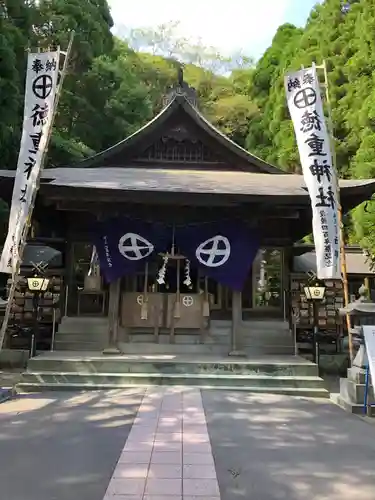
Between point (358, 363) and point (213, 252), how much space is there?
408 centimetres

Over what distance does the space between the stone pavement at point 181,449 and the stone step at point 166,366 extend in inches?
50.0

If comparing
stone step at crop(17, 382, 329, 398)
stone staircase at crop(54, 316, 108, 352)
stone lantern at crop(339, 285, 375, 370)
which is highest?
stone lantern at crop(339, 285, 375, 370)

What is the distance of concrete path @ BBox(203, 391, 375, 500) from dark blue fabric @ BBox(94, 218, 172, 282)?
3573 mm

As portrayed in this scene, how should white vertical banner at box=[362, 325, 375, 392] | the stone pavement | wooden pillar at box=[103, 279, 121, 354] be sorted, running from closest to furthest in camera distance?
the stone pavement, white vertical banner at box=[362, 325, 375, 392], wooden pillar at box=[103, 279, 121, 354]

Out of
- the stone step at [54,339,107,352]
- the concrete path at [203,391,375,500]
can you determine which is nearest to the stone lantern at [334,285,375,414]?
the concrete path at [203,391,375,500]

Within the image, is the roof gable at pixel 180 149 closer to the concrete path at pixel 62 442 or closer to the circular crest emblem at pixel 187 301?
the circular crest emblem at pixel 187 301

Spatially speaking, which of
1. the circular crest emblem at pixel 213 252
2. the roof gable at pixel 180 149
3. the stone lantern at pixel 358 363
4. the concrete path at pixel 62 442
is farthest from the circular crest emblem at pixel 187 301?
the roof gable at pixel 180 149

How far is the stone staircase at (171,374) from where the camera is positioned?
29.3 feet

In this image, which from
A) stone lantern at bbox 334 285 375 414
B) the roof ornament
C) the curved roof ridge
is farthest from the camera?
the roof ornament

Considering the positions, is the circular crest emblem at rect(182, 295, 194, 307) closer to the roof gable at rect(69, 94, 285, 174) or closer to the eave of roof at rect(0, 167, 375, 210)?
the eave of roof at rect(0, 167, 375, 210)

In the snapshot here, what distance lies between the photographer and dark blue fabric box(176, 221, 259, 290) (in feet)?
34.3

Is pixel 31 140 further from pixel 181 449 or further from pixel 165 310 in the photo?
pixel 181 449

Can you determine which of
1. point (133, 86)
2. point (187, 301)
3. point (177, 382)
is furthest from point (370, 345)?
point (133, 86)

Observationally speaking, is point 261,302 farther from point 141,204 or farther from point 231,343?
point 141,204
